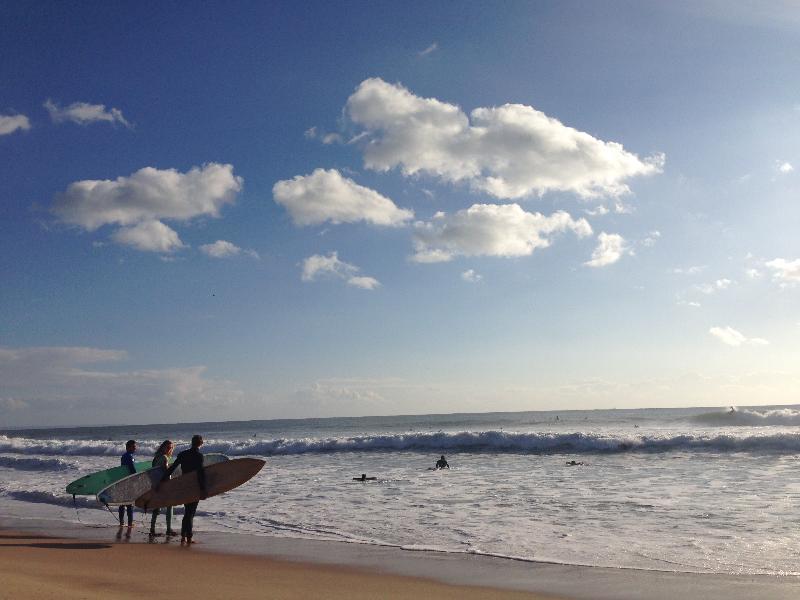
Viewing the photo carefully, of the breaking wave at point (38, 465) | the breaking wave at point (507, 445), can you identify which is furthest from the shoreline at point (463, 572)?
the breaking wave at point (507, 445)

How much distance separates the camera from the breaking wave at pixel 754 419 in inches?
2073

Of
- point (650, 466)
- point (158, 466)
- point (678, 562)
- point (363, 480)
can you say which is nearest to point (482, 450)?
point (650, 466)

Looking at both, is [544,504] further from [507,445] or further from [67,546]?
[507,445]

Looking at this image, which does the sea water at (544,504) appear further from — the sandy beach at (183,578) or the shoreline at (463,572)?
the sandy beach at (183,578)

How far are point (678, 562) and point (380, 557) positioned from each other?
4.00 metres

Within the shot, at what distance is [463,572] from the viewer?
26.5 feet

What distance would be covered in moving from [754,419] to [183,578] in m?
60.4

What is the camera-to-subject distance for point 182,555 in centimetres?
939

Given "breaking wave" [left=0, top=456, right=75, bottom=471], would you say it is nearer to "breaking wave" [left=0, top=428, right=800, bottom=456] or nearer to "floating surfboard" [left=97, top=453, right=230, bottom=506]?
"breaking wave" [left=0, top=428, right=800, bottom=456]

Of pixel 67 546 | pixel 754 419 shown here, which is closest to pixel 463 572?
pixel 67 546

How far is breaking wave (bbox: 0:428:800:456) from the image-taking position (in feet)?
91.8

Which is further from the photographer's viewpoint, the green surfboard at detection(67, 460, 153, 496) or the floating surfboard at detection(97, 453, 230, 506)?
the green surfboard at detection(67, 460, 153, 496)

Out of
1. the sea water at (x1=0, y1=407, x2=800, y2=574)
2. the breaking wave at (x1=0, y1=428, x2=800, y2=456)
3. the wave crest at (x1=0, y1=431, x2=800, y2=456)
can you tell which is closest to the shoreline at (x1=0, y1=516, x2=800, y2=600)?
the sea water at (x1=0, y1=407, x2=800, y2=574)

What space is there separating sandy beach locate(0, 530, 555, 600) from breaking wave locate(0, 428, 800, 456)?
23.6 metres
